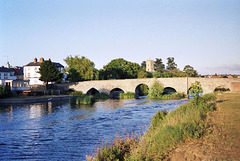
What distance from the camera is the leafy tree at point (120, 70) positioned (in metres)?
88.4

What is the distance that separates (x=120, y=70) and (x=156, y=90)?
36.9 metres

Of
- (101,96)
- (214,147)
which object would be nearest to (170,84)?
(101,96)

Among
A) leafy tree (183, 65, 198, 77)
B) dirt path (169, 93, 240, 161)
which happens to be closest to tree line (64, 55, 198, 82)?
leafy tree (183, 65, 198, 77)

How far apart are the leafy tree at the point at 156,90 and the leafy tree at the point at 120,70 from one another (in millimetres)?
33022

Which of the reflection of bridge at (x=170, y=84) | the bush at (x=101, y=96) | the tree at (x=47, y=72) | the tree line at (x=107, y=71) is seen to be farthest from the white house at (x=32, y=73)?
the bush at (x=101, y=96)

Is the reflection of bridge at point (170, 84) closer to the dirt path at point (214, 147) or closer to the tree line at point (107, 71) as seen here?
the tree line at point (107, 71)

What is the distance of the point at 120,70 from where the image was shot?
3561 inches

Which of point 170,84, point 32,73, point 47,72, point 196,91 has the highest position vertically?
point 32,73

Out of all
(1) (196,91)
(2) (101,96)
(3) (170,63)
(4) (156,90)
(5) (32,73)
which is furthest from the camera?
(3) (170,63)

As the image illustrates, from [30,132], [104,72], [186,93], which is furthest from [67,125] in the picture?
[104,72]

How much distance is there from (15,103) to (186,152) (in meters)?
44.5

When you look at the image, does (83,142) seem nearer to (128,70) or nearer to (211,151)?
(211,151)

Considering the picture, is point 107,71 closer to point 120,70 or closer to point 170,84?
point 120,70

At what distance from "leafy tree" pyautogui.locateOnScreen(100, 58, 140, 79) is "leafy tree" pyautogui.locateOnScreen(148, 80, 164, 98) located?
1300 inches
